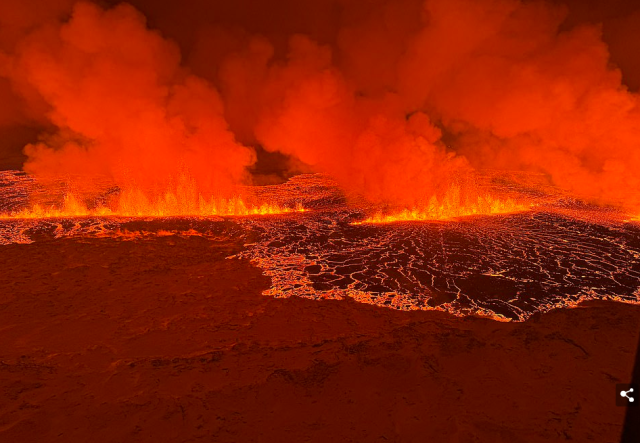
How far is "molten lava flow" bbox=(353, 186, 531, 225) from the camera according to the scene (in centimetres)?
1455

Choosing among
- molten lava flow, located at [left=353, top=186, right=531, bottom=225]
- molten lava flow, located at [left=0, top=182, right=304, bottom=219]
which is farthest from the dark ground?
molten lava flow, located at [left=0, top=182, right=304, bottom=219]

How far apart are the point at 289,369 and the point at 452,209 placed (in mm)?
12899

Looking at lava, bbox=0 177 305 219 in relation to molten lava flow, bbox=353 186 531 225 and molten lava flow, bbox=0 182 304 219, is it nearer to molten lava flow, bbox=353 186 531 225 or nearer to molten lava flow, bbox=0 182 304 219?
molten lava flow, bbox=0 182 304 219

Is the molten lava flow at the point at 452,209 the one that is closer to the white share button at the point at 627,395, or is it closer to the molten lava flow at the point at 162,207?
the molten lava flow at the point at 162,207

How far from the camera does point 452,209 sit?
51.7 ft

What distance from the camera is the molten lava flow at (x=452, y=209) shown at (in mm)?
14547

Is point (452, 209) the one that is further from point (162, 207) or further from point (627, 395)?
point (627, 395)

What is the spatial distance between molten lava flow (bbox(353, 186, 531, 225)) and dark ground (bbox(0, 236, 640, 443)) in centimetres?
837

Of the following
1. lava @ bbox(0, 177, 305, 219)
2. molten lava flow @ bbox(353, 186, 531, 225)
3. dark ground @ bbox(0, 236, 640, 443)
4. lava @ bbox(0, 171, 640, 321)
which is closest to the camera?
dark ground @ bbox(0, 236, 640, 443)

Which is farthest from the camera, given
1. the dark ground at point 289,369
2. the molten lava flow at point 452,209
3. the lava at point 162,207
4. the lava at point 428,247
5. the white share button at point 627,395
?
the lava at point 162,207

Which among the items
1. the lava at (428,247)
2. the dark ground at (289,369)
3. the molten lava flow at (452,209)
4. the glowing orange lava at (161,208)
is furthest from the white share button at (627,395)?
the glowing orange lava at (161,208)

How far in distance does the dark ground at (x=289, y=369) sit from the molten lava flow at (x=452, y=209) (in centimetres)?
837

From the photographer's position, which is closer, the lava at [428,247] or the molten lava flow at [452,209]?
the lava at [428,247]

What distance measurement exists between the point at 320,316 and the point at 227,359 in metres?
1.66
